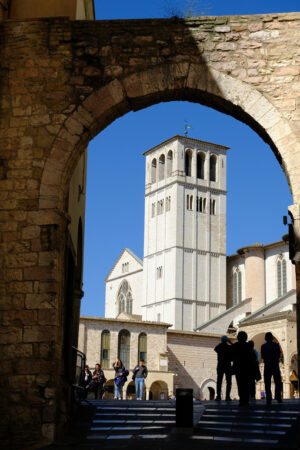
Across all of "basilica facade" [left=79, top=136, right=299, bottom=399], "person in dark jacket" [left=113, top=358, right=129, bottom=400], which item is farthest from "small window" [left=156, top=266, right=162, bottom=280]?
"person in dark jacket" [left=113, top=358, right=129, bottom=400]

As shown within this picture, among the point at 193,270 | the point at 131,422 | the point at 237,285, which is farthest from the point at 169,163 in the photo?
the point at 131,422

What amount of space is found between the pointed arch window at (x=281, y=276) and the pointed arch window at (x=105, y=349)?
23183mm

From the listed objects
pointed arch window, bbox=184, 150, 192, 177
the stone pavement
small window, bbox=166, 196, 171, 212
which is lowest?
the stone pavement

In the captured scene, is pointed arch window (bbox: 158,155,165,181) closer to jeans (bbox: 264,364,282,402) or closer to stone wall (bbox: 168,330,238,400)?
stone wall (bbox: 168,330,238,400)

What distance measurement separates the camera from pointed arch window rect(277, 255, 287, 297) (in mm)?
61534

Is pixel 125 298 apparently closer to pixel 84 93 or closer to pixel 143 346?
pixel 143 346

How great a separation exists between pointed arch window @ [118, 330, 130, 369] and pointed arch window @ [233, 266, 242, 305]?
86.4ft

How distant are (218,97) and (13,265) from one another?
4.00m

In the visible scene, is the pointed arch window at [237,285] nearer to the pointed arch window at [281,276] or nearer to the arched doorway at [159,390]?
the pointed arch window at [281,276]

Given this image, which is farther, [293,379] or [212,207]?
[212,207]

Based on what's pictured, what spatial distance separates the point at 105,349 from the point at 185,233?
29.4m

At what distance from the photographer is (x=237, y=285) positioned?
69.8 meters

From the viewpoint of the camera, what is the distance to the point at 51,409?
884 centimetres

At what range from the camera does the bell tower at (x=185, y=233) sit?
6894 cm
